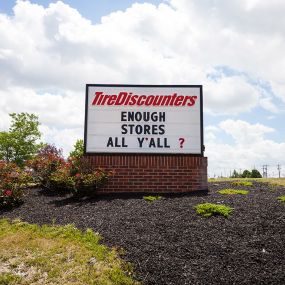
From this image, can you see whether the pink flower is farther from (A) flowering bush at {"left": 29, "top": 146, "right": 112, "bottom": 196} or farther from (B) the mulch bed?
(A) flowering bush at {"left": 29, "top": 146, "right": 112, "bottom": 196}

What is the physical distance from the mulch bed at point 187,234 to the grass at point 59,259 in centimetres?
34

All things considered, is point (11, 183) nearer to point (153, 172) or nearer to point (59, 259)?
point (153, 172)

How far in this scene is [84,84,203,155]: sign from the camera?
13.8 m

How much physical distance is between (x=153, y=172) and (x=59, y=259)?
6.33 m

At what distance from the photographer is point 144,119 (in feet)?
46.0

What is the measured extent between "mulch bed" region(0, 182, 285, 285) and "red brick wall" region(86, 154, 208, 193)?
1.34 metres

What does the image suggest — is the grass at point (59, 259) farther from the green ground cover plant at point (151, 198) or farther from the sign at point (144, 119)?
the sign at point (144, 119)

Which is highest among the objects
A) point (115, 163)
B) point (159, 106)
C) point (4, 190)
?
point (159, 106)

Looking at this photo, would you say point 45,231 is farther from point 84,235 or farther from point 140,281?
point 140,281

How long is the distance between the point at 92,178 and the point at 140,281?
612 cm

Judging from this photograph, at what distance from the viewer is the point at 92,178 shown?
495 inches

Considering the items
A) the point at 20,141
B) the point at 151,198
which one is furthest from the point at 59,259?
the point at 20,141

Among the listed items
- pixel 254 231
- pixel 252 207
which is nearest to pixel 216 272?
pixel 254 231

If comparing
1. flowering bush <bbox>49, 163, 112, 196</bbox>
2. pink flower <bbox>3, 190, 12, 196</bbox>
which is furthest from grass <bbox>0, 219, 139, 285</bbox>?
flowering bush <bbox>49, 163, 112, 196</bbox>
